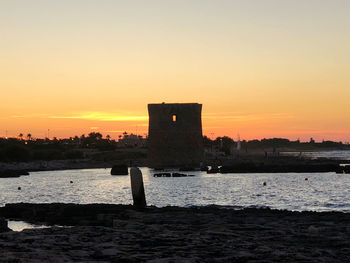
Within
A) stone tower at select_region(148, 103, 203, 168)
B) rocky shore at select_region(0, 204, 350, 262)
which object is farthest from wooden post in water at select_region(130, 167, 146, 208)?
stone tower at select_region(148, 103, 203, 168)

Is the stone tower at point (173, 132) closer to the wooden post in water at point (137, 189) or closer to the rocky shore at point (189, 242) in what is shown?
the wooden post in water at point (137, 189)

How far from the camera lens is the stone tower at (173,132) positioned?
108438 millimetres

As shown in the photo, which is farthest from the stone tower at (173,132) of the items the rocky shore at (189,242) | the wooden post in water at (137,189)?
the rocky shore at (189,242)

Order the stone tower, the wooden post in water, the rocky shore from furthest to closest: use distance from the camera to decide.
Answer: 1. the stone tower
2. the wooden post in water
3. the rocky shore

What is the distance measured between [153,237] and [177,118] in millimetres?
97129

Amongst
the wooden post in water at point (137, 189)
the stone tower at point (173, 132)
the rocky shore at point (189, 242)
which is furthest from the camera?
the stone tower at point (173, 132)

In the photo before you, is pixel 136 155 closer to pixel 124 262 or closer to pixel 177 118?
pixel 177 118

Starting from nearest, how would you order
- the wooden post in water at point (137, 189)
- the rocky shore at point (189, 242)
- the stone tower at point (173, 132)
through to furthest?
the rocky shore at point (189, 242) → the wooden post in water at point (137, 189) → the stone tower at point (173, 132)

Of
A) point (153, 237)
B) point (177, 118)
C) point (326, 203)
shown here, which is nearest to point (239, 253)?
point (153, 237)

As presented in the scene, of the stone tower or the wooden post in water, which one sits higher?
the stone tower

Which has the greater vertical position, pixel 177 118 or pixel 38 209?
pixel 177 118

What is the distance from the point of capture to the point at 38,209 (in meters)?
27.1

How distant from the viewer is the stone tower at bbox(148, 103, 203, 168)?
108438mm

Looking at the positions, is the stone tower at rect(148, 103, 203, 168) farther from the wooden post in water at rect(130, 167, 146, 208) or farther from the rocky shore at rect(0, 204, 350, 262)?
the rocky shore at rect(0, 204, 350, 262)
